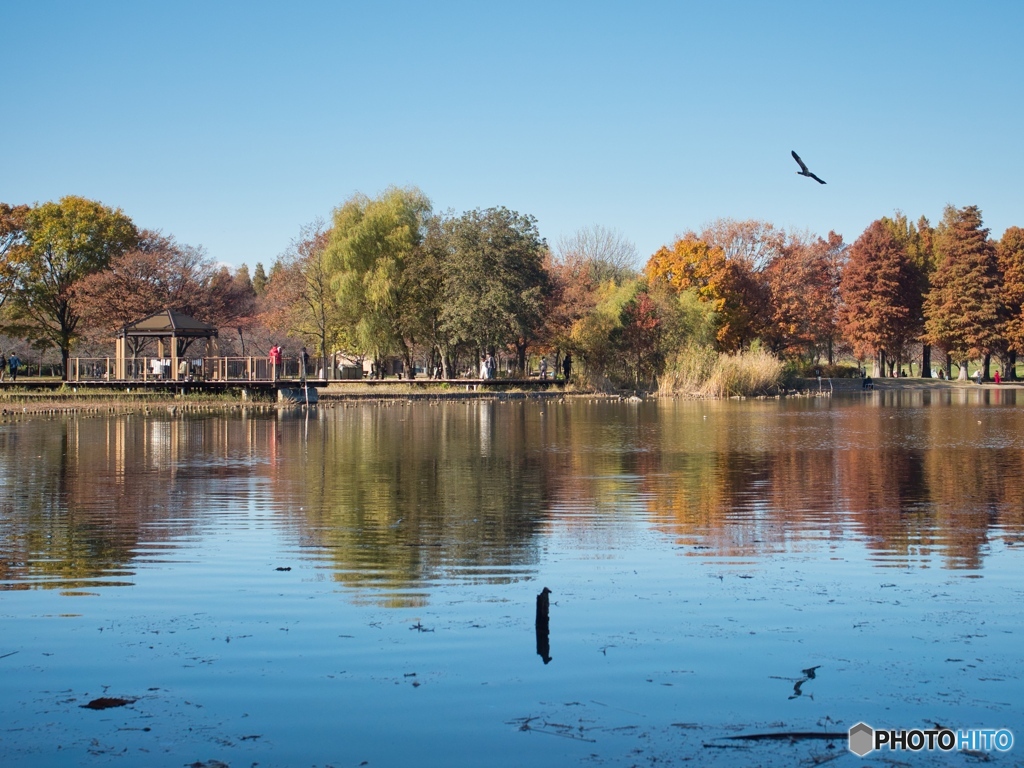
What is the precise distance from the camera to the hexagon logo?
5633 mm

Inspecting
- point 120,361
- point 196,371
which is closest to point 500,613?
point 196,371

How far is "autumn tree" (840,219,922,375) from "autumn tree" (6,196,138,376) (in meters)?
52.9

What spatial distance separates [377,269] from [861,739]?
55618 millimetres

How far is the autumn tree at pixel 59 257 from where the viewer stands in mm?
65000

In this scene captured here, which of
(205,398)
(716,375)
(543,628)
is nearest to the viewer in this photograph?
(543,628)

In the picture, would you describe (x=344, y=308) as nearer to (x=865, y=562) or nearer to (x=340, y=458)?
(x=340, y=458)

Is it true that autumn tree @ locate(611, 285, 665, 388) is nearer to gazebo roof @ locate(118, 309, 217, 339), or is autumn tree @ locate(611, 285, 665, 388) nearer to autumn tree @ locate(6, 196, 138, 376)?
gazebo roof @ locate(118, 309, 217, 339)

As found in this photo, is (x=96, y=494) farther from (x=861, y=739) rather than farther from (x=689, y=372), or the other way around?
(x=689, y=372)

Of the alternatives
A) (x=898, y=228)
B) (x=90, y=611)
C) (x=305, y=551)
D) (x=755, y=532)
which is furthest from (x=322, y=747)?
(x=898, y=228)

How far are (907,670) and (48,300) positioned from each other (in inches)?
2670

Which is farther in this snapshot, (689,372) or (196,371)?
(689,372)

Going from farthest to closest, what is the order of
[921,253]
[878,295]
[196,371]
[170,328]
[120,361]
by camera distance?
[921,253], [878,295], [196,371], [120,361], [170,328]

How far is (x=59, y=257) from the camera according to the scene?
218 feet

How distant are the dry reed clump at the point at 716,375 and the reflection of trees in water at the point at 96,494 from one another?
2934 cm
